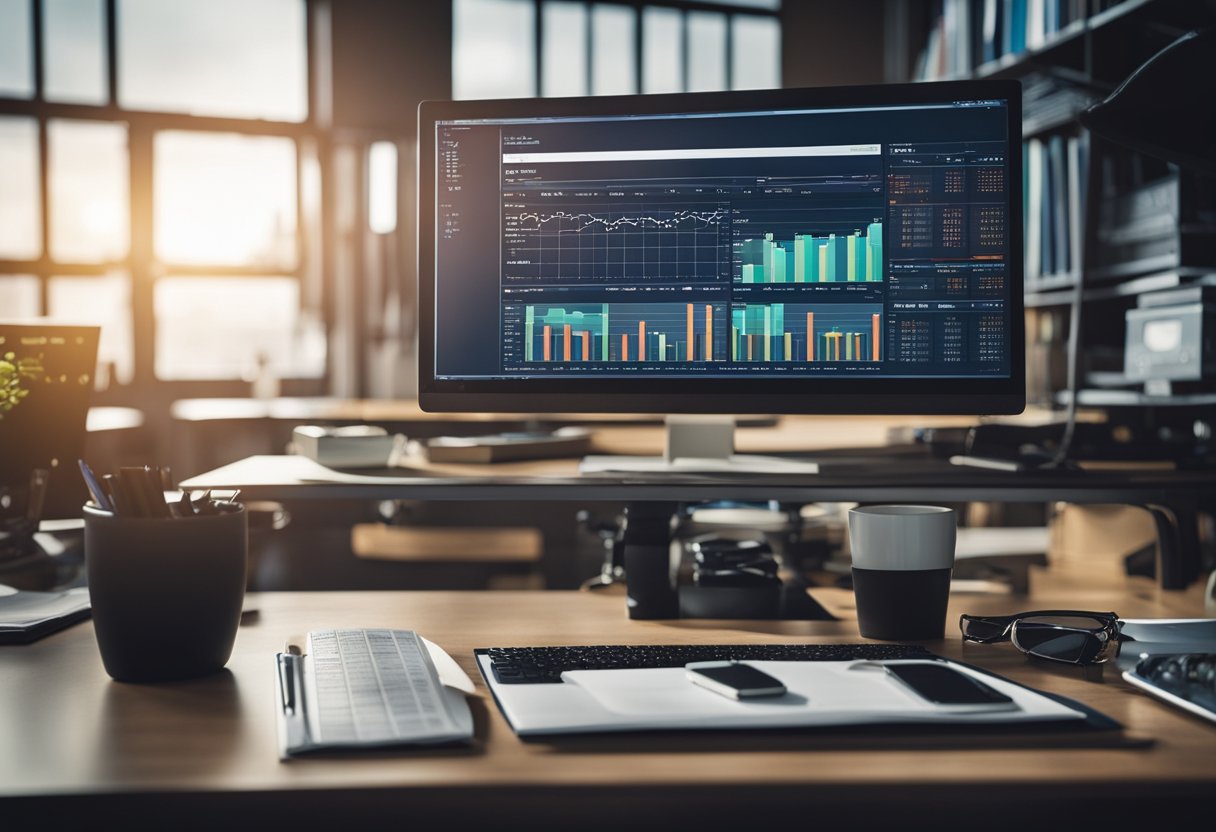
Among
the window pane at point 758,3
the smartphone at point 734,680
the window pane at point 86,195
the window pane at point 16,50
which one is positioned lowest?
the smartphone at point 734,680

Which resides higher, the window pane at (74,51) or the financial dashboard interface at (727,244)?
the window pane at (74,51)

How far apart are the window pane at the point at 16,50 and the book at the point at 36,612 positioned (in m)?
5.04

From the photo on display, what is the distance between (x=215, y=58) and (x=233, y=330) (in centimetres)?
145

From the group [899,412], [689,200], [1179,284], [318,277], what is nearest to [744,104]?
[689,200]

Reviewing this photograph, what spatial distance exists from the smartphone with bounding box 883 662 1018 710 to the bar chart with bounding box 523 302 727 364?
45 cm

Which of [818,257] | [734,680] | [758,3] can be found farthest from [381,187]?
[734,680]

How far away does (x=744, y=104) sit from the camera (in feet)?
3.59

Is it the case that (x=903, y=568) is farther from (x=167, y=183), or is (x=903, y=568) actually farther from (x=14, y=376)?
(x=167, y=183)

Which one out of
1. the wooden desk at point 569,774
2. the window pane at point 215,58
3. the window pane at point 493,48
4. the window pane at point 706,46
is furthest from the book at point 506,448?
the window pane at point 706,46

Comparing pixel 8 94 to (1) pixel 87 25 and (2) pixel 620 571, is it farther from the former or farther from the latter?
(2) pixel 620 571

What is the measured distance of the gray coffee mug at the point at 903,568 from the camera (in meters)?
0.93

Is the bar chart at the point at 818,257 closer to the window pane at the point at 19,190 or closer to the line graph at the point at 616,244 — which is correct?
the line graph at the point at 616,244

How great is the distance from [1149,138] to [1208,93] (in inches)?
2.4

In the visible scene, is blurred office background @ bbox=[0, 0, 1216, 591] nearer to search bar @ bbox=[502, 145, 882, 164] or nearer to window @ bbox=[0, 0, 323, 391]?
window @ bbox=[0, 0, 323, 391]
